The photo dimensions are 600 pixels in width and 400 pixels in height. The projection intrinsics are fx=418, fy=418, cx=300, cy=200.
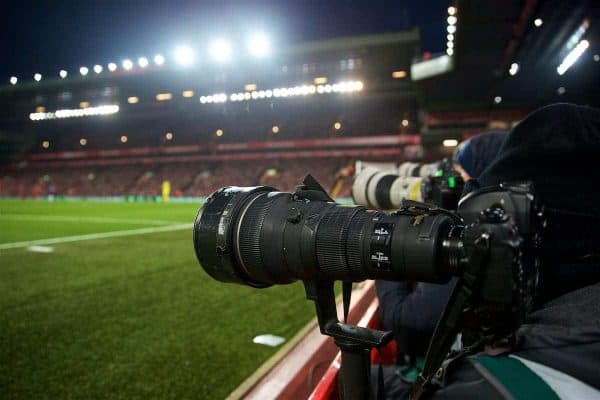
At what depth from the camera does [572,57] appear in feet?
33.3

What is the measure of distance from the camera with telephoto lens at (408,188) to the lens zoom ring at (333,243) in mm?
897

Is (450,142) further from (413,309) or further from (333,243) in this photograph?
(333,243)

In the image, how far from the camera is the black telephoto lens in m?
0.74

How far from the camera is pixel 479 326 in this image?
27.5 inches

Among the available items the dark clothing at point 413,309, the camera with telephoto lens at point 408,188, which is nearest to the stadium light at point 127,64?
the camera with telephoto lens at point 408,188

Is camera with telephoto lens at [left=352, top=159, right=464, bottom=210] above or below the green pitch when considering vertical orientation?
above

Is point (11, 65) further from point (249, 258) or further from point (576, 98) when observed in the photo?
point (576, 98)

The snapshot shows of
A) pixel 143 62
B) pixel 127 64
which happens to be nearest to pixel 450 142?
pixel 143 62

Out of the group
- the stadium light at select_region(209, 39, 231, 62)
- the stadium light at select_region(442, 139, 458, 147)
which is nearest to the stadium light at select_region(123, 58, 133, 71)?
the stadium light at select_region(209, 39, 231, 62)

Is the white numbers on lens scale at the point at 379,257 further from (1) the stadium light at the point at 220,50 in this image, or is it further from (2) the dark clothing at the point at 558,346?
(1) the stadium light at the point at 220,50

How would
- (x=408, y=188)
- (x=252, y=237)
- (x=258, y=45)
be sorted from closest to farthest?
(x=252, y=237) → (x=408, y=188) → (x=258, y=45)

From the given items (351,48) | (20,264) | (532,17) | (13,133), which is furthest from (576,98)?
(13,133)

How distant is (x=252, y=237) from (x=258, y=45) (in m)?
21.1

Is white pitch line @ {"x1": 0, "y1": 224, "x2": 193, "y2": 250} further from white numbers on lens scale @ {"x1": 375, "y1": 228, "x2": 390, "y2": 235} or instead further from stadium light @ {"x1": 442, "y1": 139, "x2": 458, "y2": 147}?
stadium light @ {"x1": 442, "y1": 139, "x2": 458, "y2": 147}
